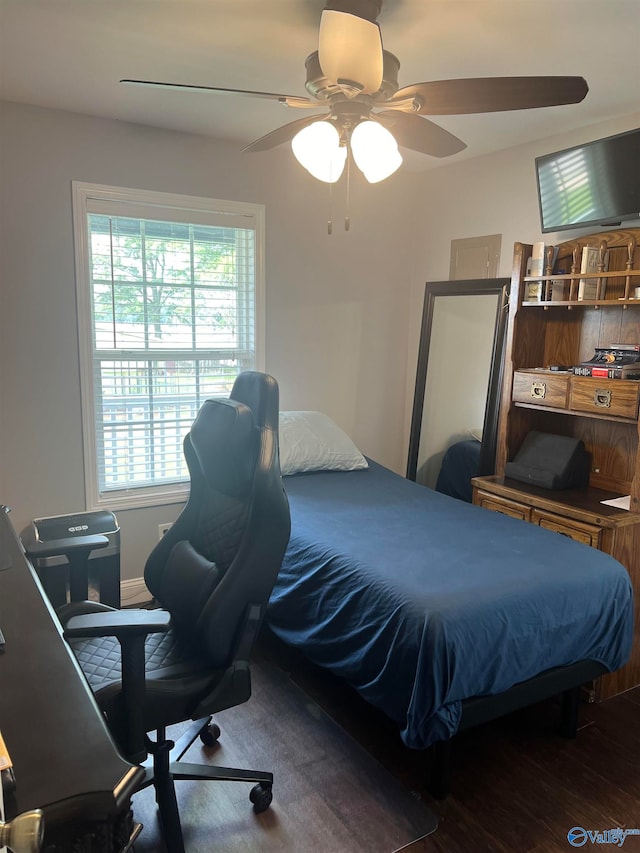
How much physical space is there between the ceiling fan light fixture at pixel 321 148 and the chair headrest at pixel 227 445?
788mm

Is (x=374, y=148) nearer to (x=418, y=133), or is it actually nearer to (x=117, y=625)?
(x=418, y=133)

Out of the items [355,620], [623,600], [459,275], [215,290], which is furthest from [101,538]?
[459,275]

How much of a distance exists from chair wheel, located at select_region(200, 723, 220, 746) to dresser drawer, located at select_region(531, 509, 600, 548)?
1581 mm

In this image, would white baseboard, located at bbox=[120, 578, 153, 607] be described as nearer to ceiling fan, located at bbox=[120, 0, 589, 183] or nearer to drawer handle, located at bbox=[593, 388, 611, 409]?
ceiling fan, located at bbox=[120, 0, 589, 183]

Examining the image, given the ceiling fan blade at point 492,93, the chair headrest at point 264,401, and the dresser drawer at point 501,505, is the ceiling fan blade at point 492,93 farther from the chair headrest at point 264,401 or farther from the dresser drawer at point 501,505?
the dresser drawer at point 501,505

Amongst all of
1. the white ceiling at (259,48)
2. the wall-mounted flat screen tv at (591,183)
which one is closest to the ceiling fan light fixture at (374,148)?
the white ceiling at (259,48)

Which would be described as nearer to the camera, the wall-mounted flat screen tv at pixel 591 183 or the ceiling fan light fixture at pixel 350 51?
the ceiling fan light fixture at pixel 350 51

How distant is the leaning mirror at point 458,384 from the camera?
3408 mm

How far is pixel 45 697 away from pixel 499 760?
1.71 meters

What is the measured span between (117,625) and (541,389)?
2169mm

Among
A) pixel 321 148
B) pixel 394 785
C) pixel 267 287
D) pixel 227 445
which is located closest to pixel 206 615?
pixel 227 445

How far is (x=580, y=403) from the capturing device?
269cm

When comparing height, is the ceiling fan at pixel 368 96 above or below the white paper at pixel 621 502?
above

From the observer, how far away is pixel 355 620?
212 centimetres
